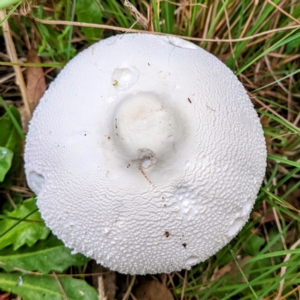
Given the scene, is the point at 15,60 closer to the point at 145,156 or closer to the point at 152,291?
the point at 145,156

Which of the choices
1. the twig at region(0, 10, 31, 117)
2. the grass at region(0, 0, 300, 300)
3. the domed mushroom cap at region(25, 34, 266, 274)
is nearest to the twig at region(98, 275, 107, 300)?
the grass at region(0, 0, 300, 300)

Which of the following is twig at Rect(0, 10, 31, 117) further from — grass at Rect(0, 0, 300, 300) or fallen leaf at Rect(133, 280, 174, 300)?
fallen leaf at Rect(133, 280, 174, 300)

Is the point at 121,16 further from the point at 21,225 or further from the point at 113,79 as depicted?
the point at 21,225

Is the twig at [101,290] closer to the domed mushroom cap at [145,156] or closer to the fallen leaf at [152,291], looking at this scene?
the fallen leaf at [152,291]

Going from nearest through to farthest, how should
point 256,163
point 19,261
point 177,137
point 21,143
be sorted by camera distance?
point 177,137, point 256,163, point 19,261, point 21,143

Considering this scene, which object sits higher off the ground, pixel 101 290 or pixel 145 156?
pixel 145 156

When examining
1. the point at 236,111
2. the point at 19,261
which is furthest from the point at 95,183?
the point at 19,261

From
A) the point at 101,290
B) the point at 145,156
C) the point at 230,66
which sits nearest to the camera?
the point at 145,156

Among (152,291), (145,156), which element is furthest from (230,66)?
(152,291)
